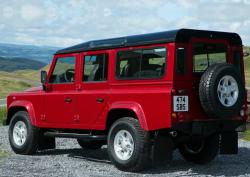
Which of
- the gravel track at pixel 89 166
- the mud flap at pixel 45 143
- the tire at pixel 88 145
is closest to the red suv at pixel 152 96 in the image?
the gravel track at pixel 89 166

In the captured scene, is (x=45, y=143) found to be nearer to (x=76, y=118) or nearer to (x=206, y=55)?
(x=76, y=118)

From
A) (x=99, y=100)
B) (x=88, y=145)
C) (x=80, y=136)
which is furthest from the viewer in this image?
(x=88, y=145)

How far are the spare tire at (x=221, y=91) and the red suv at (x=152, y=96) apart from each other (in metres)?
0.02

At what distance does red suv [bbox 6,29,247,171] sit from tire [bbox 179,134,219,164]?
2 centimetres

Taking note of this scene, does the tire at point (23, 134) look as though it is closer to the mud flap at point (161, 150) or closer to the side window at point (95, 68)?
the side window at point (95, 68)

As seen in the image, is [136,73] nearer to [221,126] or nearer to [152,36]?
[152,36]

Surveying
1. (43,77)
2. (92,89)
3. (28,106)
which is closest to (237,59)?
(92,89)

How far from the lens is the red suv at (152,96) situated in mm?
8117

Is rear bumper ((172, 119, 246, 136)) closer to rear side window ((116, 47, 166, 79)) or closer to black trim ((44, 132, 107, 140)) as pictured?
rear side window ((116, 47, 166, 79))

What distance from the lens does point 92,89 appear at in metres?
9.49

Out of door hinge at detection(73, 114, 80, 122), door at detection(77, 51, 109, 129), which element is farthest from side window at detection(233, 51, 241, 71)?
door hinge at detection(73, 114, 80, 122)

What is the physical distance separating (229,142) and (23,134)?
452 centimetres

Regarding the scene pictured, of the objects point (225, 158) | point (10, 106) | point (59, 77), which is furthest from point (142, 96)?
point (10, 106)

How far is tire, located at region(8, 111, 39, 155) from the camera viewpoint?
10.8 metres
